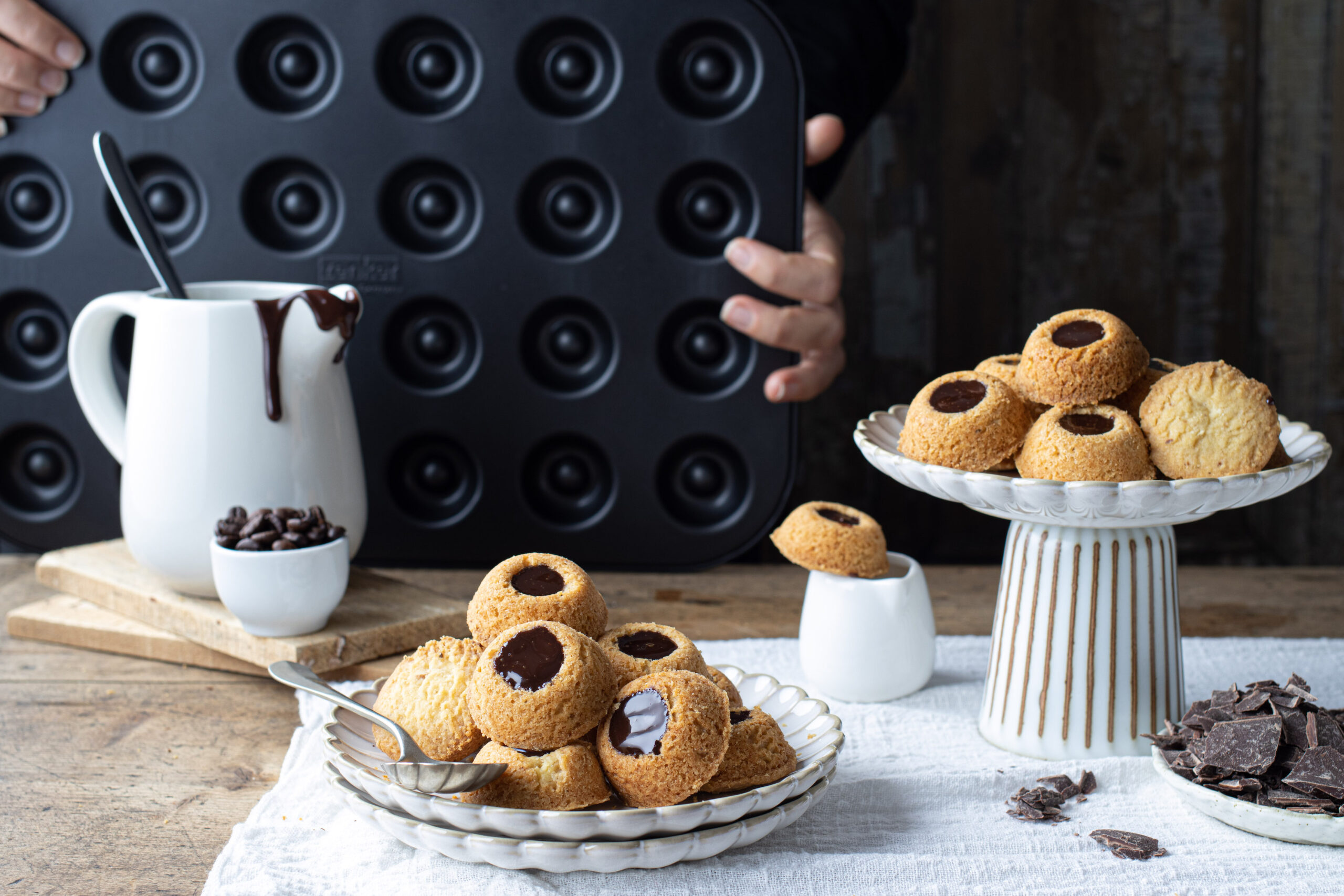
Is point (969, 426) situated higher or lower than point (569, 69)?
lower

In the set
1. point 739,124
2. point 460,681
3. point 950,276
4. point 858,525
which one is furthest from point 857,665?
point 950,276

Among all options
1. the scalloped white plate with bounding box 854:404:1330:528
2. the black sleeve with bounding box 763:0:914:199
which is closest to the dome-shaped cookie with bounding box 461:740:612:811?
the scalloped white plate with bounding box 854:404:1330:528

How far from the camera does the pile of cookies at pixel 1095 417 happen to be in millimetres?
647

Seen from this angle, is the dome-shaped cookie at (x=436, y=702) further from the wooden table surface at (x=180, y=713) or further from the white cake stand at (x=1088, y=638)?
the white cake stand at (x=1088, y=638)

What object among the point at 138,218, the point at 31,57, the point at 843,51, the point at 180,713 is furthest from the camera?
the point at 843,51

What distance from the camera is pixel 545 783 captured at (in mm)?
554

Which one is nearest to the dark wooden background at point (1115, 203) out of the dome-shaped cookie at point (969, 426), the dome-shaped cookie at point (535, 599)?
the dome-shaped cookie at point (969, 426)

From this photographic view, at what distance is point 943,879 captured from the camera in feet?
1.87

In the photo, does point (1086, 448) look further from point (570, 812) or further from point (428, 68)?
point (428, 68)

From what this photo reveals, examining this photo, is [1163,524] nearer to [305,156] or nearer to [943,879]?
[943,879]

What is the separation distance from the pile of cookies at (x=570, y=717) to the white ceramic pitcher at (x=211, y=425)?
1.04ft

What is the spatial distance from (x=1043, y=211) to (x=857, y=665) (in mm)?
1159

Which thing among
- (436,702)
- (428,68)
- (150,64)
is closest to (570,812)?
(436,702)

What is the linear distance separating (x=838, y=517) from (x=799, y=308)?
1.00 ft
